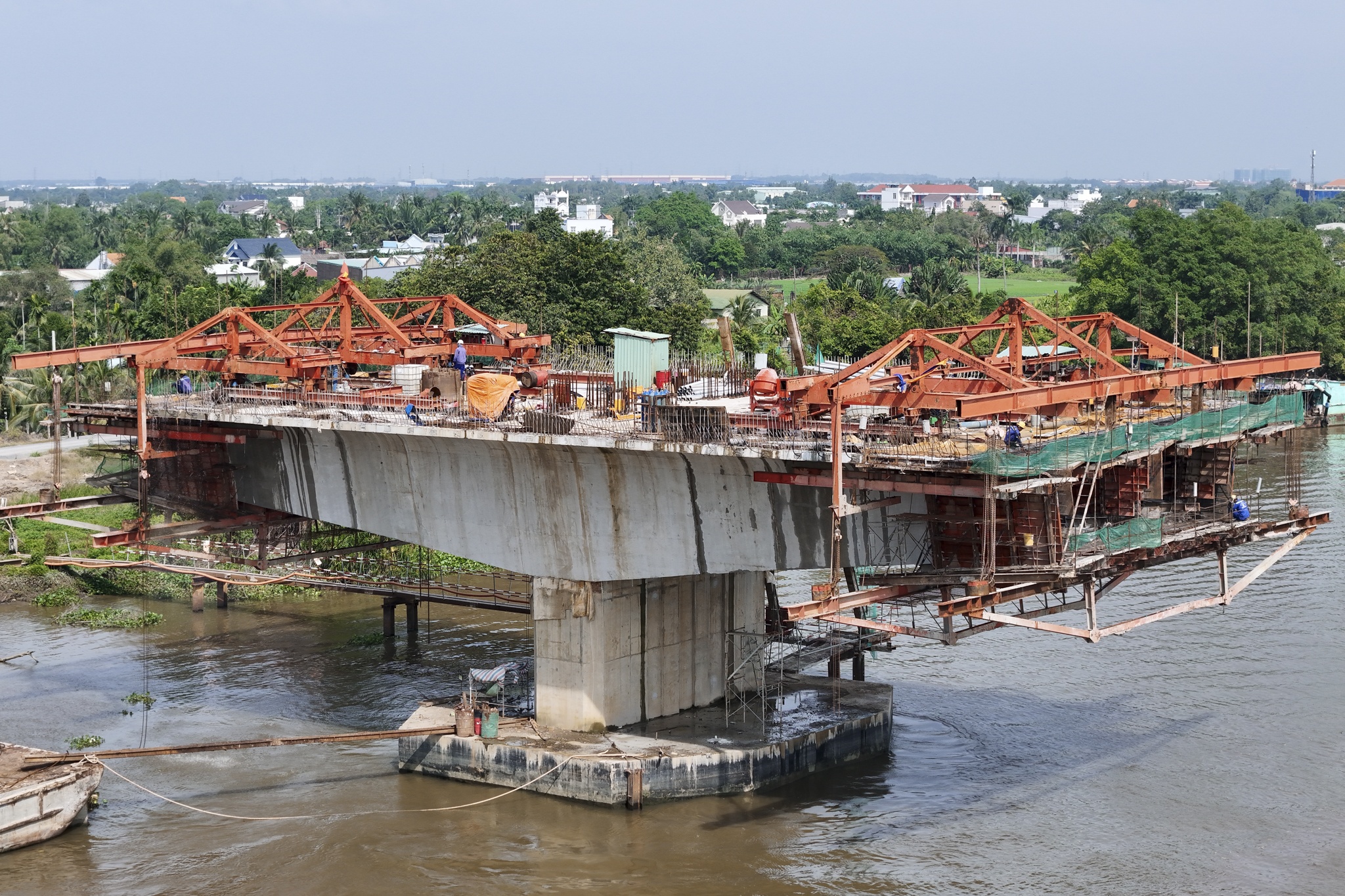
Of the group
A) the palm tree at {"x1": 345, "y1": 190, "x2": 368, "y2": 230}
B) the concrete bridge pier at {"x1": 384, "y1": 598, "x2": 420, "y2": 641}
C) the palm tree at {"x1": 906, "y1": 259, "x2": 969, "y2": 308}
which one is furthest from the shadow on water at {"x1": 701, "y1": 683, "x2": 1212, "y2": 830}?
the palm tree at {"x1": 345, "y1": 190, "x2": 368, "y2": 230}

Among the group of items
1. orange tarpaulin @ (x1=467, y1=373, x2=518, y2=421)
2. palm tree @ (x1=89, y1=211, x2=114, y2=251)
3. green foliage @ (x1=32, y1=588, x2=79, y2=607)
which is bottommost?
green foliage @ (x1=32, y1=588, x2=79, y2=607)

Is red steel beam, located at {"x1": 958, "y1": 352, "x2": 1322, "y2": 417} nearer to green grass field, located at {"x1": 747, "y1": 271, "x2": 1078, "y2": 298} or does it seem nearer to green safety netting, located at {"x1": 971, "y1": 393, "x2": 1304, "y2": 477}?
green safety netting, located at {"x1": 971, "y1": 393, "x2": 1304, "y2": 477}

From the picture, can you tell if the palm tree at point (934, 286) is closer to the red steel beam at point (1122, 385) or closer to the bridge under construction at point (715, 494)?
the bridge under construction at point (715, 494)

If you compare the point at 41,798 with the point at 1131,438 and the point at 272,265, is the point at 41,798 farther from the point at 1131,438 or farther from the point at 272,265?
the point at 272,265

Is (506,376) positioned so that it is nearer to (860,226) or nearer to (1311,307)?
(1311,307)

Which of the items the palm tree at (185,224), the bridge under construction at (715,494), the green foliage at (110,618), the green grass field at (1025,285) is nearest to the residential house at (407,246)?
the palm tree at (185,224)
